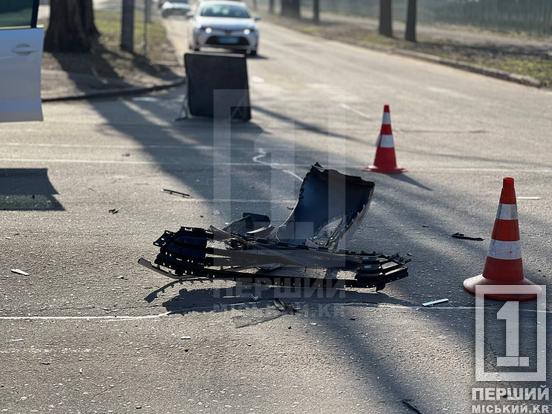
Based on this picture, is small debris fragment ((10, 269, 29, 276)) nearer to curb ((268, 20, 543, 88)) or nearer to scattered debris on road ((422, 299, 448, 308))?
scattered debris on road ((422, 299, 448, 308))

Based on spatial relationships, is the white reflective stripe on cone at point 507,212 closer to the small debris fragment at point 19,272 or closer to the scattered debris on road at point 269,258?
the scattered debris on road at point 269,258

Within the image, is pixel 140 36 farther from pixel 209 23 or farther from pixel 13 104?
pixel 13 104

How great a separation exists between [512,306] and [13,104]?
21.4 ft

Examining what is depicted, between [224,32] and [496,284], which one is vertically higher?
[224,32]

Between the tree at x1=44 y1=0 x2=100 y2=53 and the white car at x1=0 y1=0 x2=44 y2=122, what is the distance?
13814mm

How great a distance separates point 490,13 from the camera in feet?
174

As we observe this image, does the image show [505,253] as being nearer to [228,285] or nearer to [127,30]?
[228,285]

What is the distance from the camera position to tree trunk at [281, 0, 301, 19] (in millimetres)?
71438

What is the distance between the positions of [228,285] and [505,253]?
72.5 inches

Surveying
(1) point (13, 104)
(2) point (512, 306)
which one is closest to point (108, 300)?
(2) point (512, 306)

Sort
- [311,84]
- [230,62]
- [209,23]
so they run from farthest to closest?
1. [209,23]
2. [311,84]
3. [230,62]

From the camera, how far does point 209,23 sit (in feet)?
99.2

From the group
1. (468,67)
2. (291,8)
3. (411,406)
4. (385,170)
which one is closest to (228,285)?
(411,406)

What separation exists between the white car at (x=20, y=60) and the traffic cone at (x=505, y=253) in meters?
5.96
